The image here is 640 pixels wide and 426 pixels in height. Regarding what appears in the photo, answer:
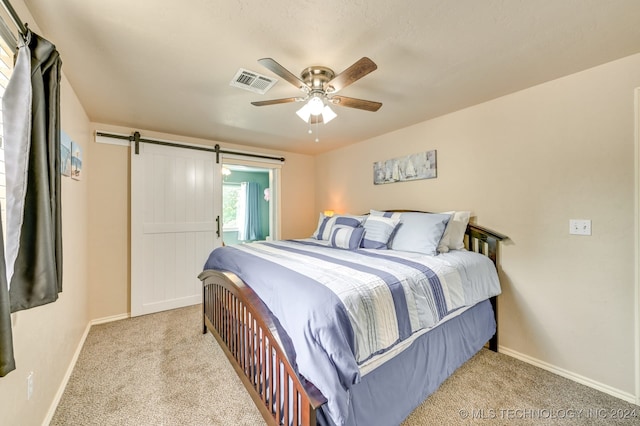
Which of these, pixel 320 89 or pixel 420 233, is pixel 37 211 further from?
pixel 420 233

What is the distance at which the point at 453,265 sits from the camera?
76.5 inches

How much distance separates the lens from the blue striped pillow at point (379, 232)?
2494 millimetres

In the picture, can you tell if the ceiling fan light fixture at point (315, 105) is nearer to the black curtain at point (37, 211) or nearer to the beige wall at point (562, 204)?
the beige wall at point (562, 204)

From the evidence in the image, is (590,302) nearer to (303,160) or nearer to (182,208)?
(303,160)

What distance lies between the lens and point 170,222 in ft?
11.1

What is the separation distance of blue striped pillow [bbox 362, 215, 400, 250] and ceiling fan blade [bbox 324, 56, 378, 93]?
134 centimetres

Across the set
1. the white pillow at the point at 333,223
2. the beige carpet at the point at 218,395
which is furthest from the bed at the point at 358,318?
the white pillow at the point at 333,223

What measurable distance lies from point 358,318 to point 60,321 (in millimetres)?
2152

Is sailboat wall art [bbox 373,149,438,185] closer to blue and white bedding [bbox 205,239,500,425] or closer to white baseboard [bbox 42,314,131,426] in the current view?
blue and white bedding [bbox 205,239,500,425]

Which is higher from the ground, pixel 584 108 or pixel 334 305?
pixel 584 108

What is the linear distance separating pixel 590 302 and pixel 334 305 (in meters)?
2.05

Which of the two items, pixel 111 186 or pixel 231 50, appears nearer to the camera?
pixel 231 50

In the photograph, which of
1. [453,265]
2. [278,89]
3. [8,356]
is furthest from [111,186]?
[453,265]

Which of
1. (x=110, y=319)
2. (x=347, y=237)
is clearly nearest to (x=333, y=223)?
(x=347, y=237)
